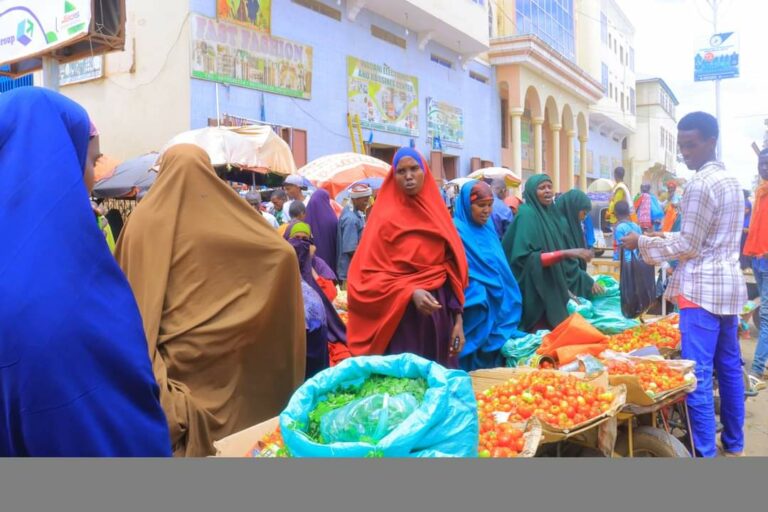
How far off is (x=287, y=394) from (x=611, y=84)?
35880 millimetres

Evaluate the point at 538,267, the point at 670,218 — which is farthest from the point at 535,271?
the point at 670,218

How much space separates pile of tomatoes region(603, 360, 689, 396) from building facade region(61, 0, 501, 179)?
8.35 m

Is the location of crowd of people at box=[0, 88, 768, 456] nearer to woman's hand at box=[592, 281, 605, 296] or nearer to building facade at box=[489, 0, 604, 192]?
woman's hand at box=[592, 281, 605, 296]

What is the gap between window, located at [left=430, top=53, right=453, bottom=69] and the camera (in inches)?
651

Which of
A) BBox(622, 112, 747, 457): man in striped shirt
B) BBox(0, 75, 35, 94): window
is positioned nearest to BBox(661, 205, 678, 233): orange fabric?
BBox(622, 112, 747, 457): man in striped shirt

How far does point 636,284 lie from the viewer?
4332mm

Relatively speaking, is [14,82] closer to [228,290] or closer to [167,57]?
[167,57]

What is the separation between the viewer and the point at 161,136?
1059cm

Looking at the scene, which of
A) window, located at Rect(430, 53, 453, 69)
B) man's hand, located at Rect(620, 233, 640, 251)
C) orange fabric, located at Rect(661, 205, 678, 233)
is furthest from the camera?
window, located at Rect(430, 53, 453, 69)

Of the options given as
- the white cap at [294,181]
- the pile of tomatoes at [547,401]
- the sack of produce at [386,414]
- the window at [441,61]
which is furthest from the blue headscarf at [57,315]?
the window at [441,61]

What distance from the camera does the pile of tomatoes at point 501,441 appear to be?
2564 mm

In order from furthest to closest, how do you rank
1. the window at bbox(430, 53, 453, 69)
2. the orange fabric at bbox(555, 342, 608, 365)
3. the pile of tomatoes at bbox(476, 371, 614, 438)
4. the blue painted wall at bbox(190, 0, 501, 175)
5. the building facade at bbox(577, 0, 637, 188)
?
the building facade at bbox(577, 0, 637, 188), the window at bbox(430, 53, 453, 69), the blue painted wall at bbox(190, 0, 501, 175), the orange fabric at bbox(555, 342, 608, 365), the pile of tomatoes at bbox(476, 371, 614, 438)

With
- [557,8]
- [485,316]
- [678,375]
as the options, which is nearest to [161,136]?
[485,316]

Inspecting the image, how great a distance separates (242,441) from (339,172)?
Result: 744 centimetres
